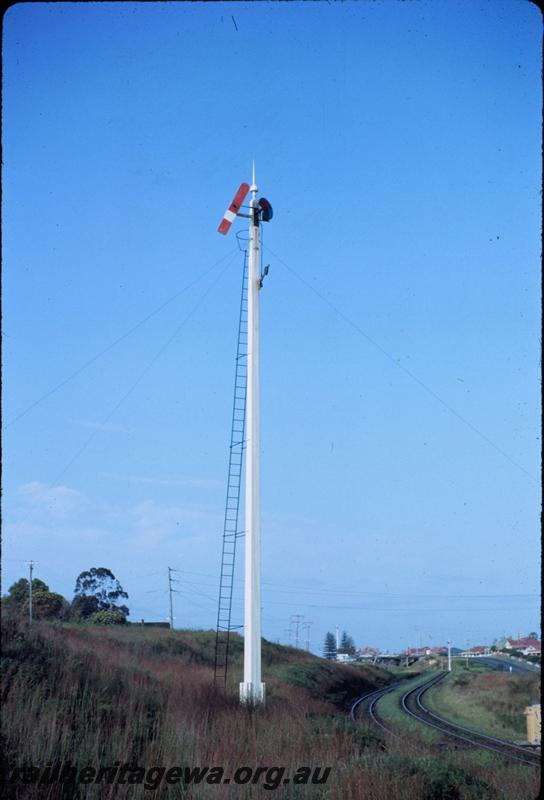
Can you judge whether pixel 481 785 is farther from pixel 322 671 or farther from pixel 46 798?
pixel 322 671

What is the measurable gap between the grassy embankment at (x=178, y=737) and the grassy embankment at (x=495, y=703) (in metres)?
6.05

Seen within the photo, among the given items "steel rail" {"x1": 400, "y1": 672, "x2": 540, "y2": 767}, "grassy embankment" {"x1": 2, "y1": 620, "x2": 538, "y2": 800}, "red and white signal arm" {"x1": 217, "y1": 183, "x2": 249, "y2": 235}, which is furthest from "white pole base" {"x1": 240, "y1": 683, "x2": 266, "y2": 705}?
"red and white signal arm" {"x1": 217, "y1": 183, "x2": 249, "y2": 235}

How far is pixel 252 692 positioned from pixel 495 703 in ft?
29.6

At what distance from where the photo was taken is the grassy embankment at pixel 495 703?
17.5 metres

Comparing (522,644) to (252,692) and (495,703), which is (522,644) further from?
(252,692)

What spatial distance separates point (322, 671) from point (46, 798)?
24.0 metres

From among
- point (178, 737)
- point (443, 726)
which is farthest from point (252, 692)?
point (443, 726)

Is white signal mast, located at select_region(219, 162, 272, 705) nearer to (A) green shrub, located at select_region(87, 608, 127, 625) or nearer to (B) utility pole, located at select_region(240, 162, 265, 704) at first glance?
(B) utility pole, located at select_region(240, 162, 265, 704)


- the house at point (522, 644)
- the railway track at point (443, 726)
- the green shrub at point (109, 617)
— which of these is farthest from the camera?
the green shrub at point (109, 617)

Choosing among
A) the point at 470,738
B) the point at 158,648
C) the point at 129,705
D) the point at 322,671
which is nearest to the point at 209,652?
the point at 158,648

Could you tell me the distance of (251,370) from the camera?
1460cm

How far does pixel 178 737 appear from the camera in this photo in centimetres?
880

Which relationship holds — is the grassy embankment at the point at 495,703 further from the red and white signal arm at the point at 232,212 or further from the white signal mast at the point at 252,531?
the red and white signal arm at the point at 232,212

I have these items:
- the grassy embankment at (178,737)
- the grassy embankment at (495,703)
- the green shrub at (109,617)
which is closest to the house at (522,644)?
the grassy embankment at (495,703)
